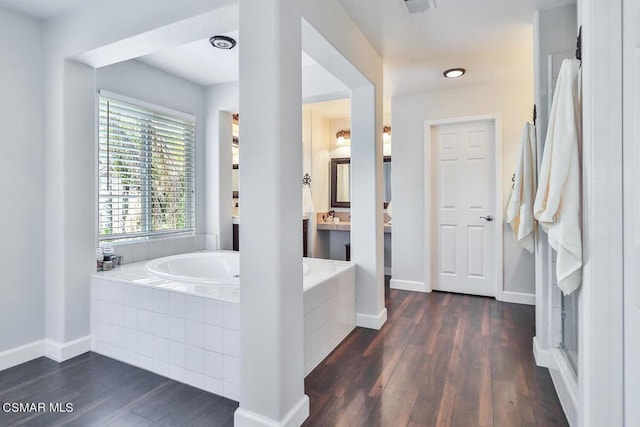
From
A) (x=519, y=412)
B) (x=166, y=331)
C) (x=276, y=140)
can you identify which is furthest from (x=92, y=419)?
(x=519, y=412)

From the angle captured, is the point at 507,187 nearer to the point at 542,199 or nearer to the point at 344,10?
the point at 542,199

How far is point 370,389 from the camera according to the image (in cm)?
198

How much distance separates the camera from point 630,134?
3.71 feet

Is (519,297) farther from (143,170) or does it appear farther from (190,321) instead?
(143,170)

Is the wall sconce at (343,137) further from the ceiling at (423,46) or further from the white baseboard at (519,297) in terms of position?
the white baseboard at (519,297)

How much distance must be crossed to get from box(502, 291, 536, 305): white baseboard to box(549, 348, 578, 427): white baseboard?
1596 mm

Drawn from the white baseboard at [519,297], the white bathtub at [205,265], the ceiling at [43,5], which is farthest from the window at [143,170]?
the white baseboard at [519,297]

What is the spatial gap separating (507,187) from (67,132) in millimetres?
3985

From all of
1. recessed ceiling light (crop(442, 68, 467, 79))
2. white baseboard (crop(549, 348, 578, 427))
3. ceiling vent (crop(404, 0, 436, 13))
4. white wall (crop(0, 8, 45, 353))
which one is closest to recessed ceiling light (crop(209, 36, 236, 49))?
white wall (crop(0, 8, 45, 353))

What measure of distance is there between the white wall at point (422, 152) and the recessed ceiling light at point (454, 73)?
477 mm

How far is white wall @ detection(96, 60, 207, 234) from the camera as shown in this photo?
2902 mm

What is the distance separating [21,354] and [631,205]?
344 cm

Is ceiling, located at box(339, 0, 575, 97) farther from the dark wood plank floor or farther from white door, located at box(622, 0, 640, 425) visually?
the dark wood plank floor

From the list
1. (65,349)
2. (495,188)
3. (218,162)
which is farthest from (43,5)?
(495,188)
